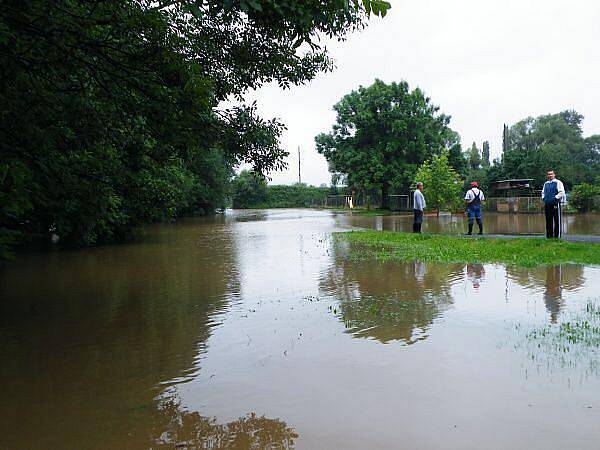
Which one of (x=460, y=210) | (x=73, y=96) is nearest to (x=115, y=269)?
(x=73, y=96)

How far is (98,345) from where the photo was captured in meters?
6.35

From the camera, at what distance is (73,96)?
7.67 meters

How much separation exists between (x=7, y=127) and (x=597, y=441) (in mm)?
6711

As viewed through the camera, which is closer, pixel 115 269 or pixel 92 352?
pixel 92 352

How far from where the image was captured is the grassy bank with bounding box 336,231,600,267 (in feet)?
37.8

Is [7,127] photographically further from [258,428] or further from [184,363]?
[258,428]

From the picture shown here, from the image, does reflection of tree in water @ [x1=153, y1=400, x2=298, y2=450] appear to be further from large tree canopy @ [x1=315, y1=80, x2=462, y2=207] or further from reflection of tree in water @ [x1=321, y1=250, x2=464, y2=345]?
large tree canopy @ [x1=315, y1=80, x2=462, y2=207]

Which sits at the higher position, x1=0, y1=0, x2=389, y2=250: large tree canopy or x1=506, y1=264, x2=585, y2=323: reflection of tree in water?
x1=0, y1=0, x2=389, y2=250: large tree canopy

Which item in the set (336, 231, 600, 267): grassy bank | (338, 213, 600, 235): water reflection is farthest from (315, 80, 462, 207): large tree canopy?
(336, 231, 600, 267): grassy bank

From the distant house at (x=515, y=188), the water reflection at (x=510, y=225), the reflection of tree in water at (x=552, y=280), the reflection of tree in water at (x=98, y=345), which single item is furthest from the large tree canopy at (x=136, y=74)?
the distant house at (x=515, y=188)

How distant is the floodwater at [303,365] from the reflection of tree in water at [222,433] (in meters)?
0.01

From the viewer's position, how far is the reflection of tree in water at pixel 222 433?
12.3 feet

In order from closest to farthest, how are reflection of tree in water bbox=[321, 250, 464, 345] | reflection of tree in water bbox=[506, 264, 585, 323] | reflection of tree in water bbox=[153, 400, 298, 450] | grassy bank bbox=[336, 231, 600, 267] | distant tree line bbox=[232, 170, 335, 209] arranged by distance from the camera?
1. reflection of tree in water bbox=[153, 400, 298, 450]
2. reflection of tree in water bbox=[321, 250, 464, 345]
3. reflection of tree in water bbox=[506, 264, 585, 323]
4. grassy bank bbox=[336, 231, 600, 267]
5. distant tree line bbox=[232, 170, 335, 209]

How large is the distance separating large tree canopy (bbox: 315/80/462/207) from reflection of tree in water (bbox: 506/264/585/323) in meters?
37.7
